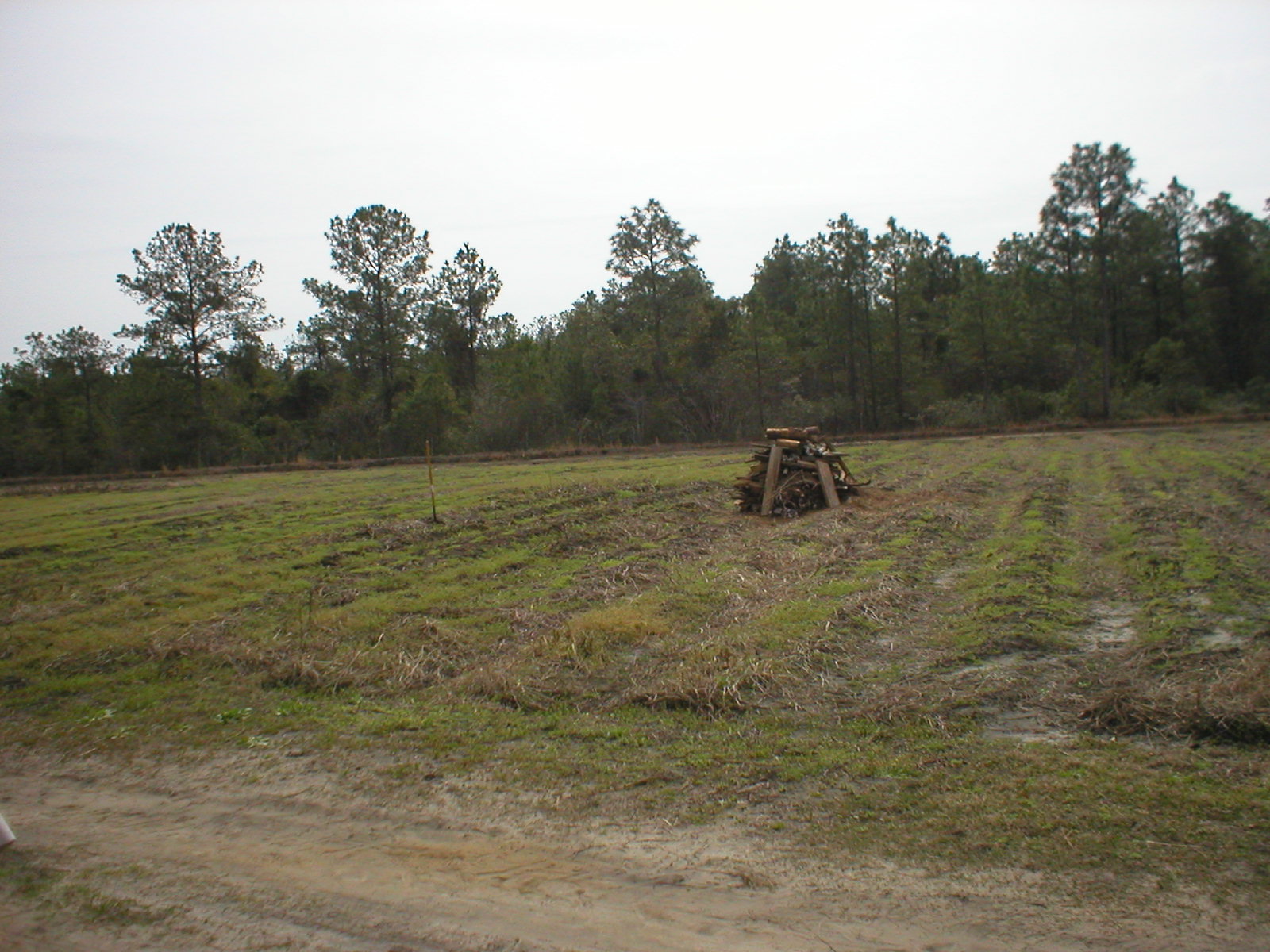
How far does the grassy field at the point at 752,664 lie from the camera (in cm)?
503

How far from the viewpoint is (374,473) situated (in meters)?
35.6

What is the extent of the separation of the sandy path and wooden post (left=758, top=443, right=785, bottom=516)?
1309 centimetres

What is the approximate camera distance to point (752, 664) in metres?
7.63

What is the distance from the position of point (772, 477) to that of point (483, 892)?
14.5m

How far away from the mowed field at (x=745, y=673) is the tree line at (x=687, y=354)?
34935 mm

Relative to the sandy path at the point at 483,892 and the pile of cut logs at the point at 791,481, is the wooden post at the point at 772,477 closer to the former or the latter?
the pile of cut logs at the point at 791,481

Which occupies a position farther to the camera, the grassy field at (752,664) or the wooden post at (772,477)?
the wooden post at (772,477)

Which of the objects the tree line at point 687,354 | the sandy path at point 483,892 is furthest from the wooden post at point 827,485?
the tree line at point 687,354

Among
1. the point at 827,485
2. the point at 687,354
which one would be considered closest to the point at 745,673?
the point at 827,485

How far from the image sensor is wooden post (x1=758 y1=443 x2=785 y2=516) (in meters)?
18.0

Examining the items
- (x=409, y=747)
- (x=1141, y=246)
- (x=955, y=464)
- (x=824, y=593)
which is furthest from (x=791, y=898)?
(x=1141, y=246)

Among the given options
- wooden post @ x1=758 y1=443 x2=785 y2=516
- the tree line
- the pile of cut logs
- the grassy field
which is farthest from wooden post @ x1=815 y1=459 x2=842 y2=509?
the tree line

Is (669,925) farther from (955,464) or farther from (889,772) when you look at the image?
(955,464)

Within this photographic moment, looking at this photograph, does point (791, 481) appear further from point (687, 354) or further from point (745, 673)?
point (687, 354)
